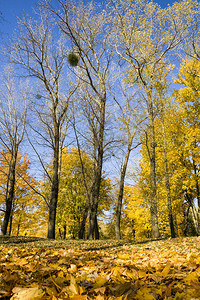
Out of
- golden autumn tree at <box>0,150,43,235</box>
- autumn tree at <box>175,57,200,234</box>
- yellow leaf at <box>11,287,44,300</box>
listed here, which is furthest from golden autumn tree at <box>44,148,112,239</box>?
yellow leaf at <box>11,287,44,300</box>

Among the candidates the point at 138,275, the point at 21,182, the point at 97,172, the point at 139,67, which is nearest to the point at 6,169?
the point at 21,182

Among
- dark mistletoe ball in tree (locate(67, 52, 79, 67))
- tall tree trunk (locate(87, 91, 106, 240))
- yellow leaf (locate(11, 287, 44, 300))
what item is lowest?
yellow leaf (locate(11, 287, 44, 300))

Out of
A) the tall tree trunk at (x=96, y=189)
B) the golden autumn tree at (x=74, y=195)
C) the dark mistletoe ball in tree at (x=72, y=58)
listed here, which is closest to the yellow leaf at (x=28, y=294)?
the tall tree trunk at (x=96, y=189)

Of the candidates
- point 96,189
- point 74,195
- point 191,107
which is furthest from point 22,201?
point 191,107

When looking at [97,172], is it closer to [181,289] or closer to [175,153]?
[175,153]

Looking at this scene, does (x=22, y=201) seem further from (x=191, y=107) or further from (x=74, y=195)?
(x=191, y=107)

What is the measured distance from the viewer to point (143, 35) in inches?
376

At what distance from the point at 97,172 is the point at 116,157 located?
6.32ft

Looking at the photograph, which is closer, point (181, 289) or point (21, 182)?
point (181, 289)

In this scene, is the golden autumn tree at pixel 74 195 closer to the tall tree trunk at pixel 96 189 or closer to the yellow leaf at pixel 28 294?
the tall tree trunk at pixel 96 189

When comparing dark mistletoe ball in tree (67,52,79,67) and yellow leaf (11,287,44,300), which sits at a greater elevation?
dark mistletoe ball in tree (67,52,79,67)

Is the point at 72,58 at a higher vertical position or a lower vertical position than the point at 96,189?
higher

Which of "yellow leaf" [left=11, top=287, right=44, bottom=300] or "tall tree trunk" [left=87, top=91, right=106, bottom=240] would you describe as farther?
"tall tree trunk" [left=87, top=91, right=106, bottom=240]

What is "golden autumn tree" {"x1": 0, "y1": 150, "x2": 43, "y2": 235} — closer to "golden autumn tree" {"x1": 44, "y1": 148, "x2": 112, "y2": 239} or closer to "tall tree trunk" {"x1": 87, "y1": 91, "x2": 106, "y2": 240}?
"golden autumn tree" {"x1": 44, "y1": 148, "x2": 112, "y2": 239}
